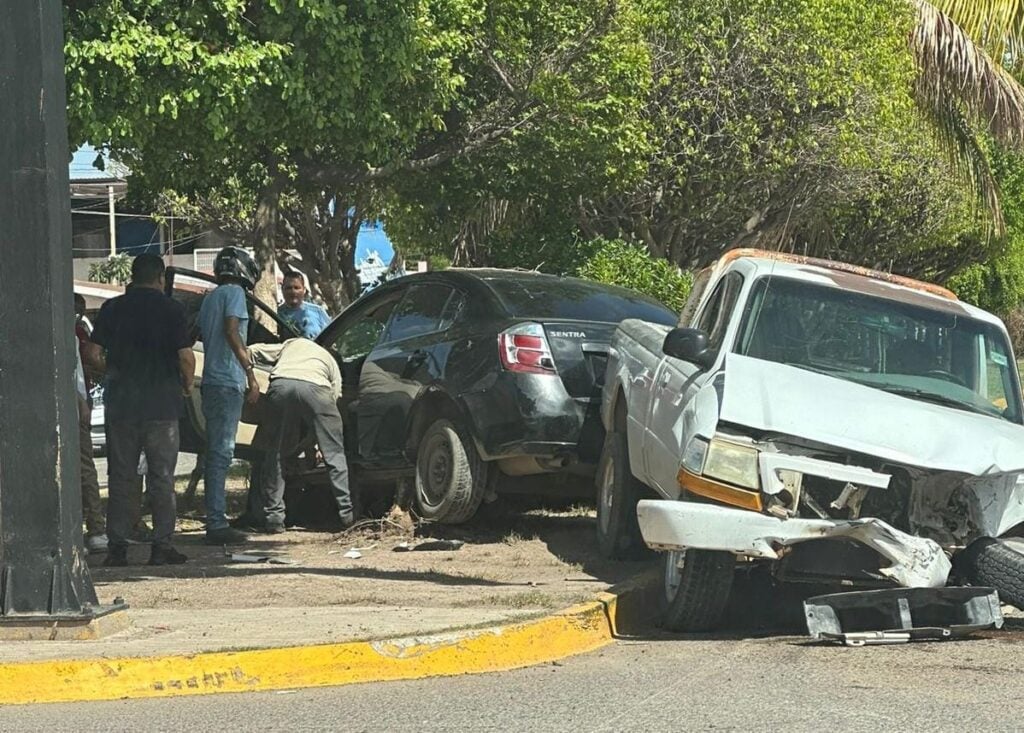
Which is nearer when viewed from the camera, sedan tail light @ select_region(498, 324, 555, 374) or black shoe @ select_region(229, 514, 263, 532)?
sedan tail light @ select_region(498, 324, 555, 374)

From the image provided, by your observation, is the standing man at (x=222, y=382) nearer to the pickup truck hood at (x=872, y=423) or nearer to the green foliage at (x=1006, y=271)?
the pickup truck hood at (x=872, y=423)

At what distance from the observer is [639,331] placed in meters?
9.16

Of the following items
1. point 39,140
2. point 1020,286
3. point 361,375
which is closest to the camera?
point 39,140

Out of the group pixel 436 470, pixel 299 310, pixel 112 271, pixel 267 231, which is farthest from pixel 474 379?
pixel 112 271

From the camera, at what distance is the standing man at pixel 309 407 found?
34.8 feet

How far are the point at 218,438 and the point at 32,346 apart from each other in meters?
4.04

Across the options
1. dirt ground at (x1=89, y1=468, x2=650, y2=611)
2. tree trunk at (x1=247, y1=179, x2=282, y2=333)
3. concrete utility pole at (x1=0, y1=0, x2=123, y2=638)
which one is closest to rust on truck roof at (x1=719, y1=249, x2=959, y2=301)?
dirt ground at (x1=89, y1=468, x2=650, y2=611)

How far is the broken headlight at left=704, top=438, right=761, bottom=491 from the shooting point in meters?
6.69

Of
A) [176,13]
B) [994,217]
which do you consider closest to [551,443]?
[176,13]

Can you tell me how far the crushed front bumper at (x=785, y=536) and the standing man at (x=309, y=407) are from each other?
450cm

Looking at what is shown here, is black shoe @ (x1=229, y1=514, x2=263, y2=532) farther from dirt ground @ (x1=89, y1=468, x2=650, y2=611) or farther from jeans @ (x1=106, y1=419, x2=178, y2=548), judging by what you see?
jeans @ (x1=106, y1=419, x2=178, y2=548)

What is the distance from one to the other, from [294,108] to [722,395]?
21.1ft

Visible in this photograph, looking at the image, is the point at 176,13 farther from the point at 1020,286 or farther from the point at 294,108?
the point at 1020,286

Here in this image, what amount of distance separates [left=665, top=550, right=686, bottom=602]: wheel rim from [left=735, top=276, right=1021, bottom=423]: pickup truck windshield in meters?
1.10
